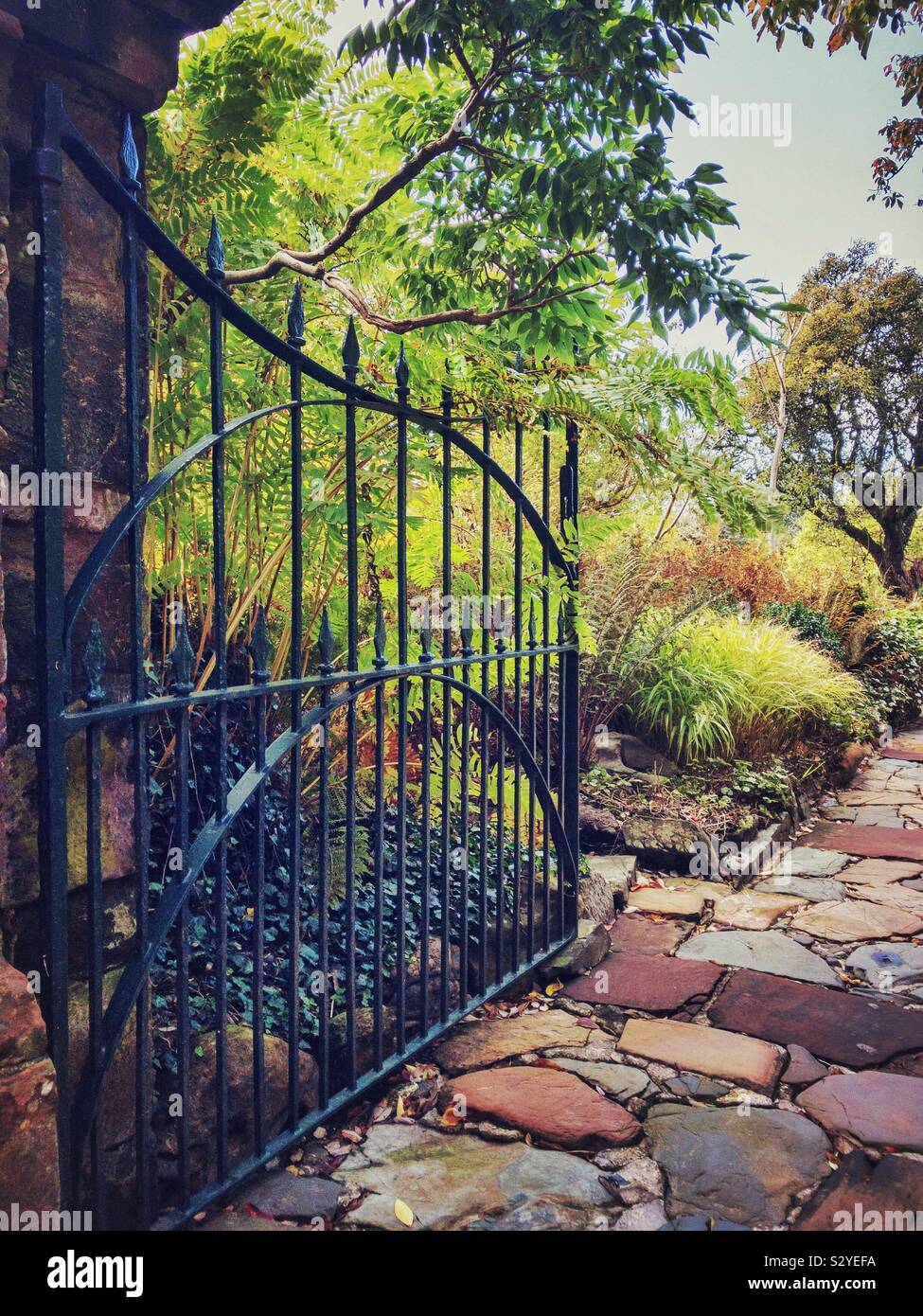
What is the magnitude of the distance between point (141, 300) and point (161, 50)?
0.51 meters

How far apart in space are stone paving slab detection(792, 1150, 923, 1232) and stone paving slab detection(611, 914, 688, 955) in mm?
1564

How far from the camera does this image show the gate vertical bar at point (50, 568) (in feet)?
5.25

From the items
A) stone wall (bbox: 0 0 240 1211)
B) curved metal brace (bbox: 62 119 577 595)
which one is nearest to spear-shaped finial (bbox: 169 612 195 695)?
stone wall (bbox: 0 0 240 1211)

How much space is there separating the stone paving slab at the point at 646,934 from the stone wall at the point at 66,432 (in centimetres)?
261

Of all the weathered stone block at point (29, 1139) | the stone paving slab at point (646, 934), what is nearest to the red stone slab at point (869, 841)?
the stone paving slab at point (646, 934)

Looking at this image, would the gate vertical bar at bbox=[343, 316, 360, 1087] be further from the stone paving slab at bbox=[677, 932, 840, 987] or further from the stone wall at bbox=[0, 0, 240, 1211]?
the stone paving slab at bbox=[677, 932, 840, 987]

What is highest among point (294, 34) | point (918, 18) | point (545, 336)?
point (918, 18)

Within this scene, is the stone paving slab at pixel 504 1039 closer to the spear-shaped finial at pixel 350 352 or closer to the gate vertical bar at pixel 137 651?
the gate vertical bar at pixel 137 651

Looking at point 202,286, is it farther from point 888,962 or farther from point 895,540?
point 895,540

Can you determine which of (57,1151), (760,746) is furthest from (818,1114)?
(760,746)

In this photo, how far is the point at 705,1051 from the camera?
3012 millimetres

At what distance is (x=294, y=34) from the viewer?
111 inches

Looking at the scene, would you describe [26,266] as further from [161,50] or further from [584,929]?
[584,929]

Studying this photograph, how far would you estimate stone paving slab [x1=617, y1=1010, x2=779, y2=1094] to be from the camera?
2.86 metres
